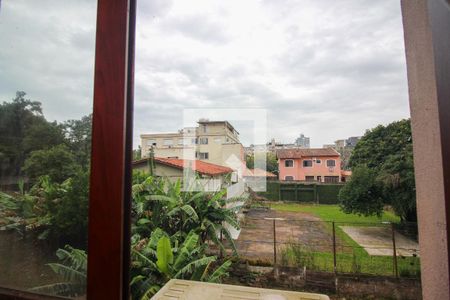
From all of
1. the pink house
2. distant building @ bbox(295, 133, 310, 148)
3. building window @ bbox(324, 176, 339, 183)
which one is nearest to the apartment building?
the pink house

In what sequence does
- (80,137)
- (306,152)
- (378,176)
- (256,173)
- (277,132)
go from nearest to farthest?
(80,137), (378,176), (306,152), (277,132), (256,173)

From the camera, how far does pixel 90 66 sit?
1.42 feet

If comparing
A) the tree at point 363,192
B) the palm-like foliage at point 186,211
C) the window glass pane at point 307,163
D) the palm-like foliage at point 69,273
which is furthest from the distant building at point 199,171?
the palm-like foliage at point 69,273

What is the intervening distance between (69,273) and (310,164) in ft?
3.49

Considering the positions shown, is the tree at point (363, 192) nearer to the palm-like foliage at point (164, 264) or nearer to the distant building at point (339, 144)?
the distant building at point (339, 144)

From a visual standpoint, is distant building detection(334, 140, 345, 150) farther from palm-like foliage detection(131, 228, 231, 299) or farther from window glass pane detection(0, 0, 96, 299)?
palm-like foliage detection(131, 228, 231, 299)

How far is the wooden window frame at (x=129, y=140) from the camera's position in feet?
0.94

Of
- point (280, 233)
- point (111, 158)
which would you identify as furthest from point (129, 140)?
point (280, 233)

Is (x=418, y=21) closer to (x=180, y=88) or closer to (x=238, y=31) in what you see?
(x=238, y=31)

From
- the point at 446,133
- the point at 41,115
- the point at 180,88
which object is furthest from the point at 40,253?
the point at 180,88

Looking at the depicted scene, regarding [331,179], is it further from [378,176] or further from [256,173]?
[256,173]

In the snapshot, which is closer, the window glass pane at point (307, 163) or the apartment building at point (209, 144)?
the window glass pane at point (307, 163)

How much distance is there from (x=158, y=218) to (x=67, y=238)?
4.95 feet

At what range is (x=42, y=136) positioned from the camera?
51cm
